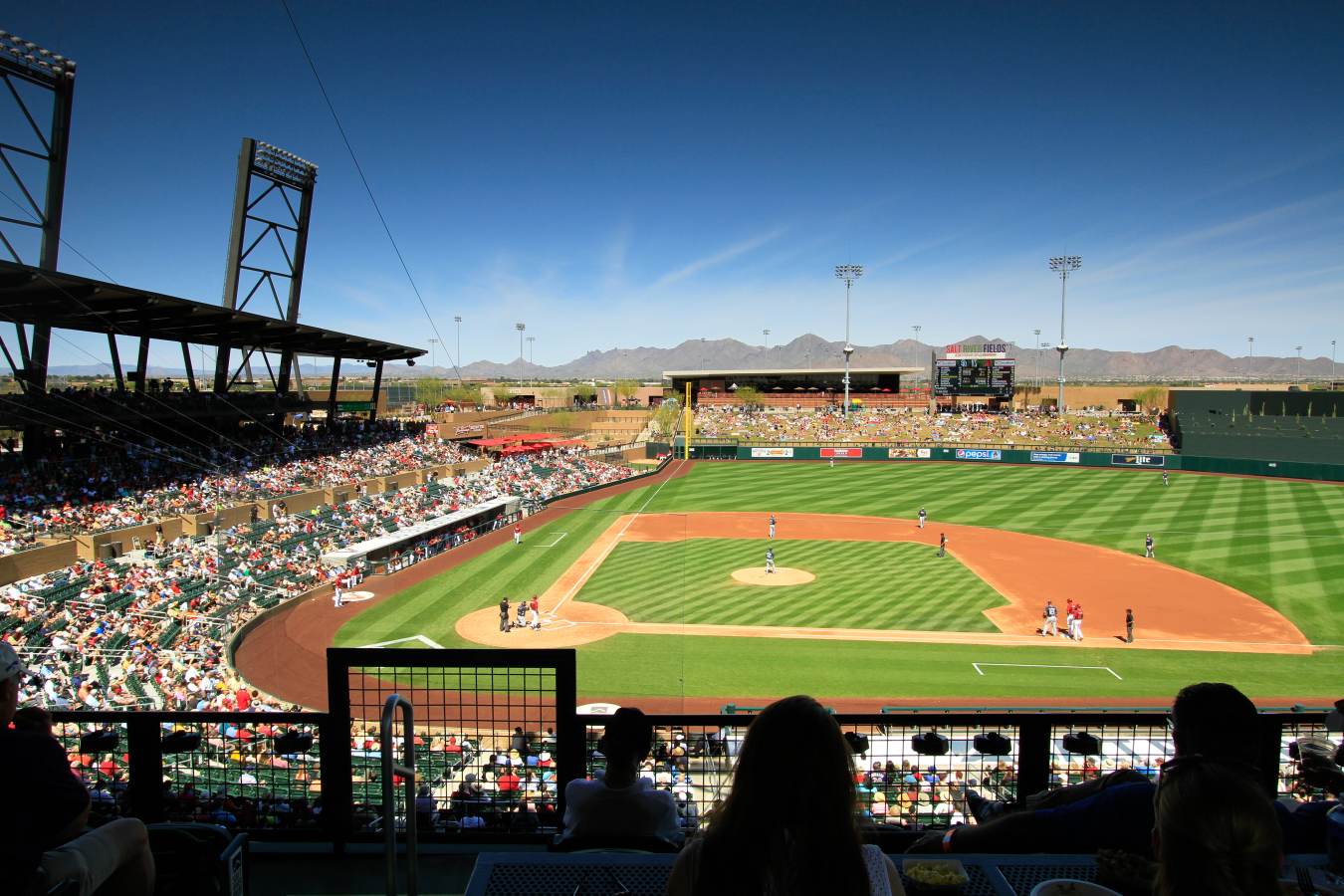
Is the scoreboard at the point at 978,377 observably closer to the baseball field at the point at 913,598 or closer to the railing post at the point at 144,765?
the baseball field at the point at 913,598

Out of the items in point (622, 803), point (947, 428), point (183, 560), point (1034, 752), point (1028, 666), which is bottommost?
point (1028, 666)

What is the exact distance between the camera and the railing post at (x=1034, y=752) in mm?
4188

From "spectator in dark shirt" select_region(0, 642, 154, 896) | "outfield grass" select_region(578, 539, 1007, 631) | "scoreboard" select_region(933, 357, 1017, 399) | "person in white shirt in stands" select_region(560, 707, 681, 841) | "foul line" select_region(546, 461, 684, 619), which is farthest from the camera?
"scoreboard" select_region(933, 357, 1017, 399)

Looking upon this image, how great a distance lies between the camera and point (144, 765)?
4.30 metres

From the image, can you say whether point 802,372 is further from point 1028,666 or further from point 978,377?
point 1028,666

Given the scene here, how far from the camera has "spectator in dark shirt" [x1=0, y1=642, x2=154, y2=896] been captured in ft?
8.20

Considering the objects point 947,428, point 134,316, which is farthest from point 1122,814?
point 947,428

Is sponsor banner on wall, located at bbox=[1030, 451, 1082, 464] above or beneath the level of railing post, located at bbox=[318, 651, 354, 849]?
beneath

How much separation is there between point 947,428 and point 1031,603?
154ft

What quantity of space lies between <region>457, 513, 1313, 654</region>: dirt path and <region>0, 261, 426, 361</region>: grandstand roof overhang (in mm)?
13992

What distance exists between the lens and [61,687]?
13.0 meters

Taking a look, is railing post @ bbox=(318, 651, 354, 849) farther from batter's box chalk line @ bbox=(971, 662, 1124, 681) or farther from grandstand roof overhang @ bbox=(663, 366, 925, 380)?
grandstand roof overhang @ bbox=(663, 366, 925, 380)

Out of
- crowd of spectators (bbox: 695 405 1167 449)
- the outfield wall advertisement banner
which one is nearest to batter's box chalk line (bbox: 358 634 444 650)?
crowd of spectators (bbox: 695 405 1167 449)

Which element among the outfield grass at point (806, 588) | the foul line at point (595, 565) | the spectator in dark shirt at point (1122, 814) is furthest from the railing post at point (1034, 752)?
the foul line at point (595, 565)
